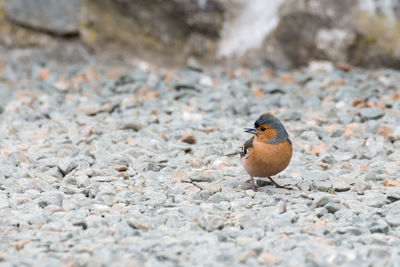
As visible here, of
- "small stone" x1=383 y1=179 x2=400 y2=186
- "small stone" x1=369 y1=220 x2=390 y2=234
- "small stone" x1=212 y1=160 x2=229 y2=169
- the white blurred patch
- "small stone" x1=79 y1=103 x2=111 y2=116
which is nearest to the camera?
"small stone" x1=369 y1=220 x2=390 y2=234

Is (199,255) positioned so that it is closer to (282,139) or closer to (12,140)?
(282,139)

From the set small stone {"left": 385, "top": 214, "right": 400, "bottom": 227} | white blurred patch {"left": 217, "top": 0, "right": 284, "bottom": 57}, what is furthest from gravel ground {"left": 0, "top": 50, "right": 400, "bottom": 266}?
white blurred patch {"left": 217, "top": 0, "right": 284, "bottom": 57}

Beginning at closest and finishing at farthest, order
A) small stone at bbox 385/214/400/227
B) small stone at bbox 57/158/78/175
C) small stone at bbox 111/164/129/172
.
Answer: small stone at bbox 385/214/400/227 < small stone at bbox 57/158/78/175 < small stone at bbox 111/164/129/172

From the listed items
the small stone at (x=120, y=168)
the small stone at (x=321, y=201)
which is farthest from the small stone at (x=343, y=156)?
the small stone at (x=120, y=168)

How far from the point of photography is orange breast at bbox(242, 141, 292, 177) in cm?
477

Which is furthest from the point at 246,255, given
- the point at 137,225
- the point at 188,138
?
the point at 188,138

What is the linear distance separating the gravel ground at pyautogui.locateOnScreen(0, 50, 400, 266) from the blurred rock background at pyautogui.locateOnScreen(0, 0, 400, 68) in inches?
12.1

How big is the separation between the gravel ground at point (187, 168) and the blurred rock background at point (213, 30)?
1.01 ft

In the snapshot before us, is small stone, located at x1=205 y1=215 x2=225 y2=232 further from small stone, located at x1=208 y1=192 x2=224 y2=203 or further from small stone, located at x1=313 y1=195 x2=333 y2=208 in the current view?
small stone, located at x1=313 y1=195 x2=333 y2=208

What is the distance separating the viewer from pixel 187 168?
17.9 feet

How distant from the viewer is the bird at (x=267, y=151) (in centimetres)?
477

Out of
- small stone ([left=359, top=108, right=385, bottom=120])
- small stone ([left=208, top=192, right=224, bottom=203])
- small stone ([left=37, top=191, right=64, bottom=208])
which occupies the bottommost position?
small stone ([left=37, top=191, right=64, bottom=208])

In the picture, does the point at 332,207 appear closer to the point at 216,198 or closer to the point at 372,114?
the point at 216,198

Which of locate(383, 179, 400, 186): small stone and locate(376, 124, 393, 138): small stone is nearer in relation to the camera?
locate(383, 179, 400, 186): small stone
